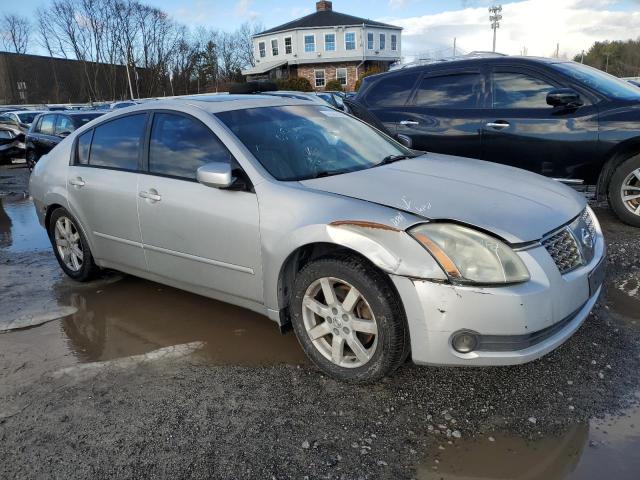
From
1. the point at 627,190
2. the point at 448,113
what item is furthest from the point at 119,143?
the point at 627,190

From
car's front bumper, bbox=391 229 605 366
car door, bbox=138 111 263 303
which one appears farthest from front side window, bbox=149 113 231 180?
car's front bumper, bbox=391 229 605 366

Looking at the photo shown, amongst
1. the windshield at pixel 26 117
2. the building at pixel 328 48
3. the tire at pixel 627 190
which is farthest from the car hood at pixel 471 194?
the building at pixel 328 48

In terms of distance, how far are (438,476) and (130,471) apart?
1.35m

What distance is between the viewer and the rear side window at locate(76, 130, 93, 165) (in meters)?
4.56

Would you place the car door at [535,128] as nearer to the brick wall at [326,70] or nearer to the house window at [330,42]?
the brick wall at [326,70]

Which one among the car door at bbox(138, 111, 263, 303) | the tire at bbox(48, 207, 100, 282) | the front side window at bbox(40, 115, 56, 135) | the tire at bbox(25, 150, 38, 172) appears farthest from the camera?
the tire at bbox(25, 150, 38, 172)

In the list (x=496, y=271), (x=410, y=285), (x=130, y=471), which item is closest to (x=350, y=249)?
(x=410, y=285)

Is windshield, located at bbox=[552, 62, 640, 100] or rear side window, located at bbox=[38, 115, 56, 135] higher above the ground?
windshield, located at bbox=[552, 62, 640, 100]

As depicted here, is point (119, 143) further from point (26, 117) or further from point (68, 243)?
point (26, 117)

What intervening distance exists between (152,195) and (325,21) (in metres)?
56.1

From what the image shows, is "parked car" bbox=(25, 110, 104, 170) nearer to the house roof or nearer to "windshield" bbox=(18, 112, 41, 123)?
"windshield" bbox=(18, 112, 41, 123)

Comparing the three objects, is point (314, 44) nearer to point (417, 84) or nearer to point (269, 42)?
point (269, 42)

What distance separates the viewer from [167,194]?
3.68 meters

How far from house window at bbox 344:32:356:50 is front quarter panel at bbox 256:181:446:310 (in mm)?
54593
